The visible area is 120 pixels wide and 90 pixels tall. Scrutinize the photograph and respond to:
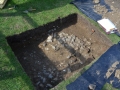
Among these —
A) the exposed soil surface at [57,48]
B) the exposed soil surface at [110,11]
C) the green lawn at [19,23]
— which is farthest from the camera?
the exposed soil surface at [110,11]

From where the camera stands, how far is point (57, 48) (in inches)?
261

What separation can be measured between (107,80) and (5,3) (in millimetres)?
4778

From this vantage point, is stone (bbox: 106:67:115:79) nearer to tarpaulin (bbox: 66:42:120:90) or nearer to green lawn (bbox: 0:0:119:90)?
tarpaulin (bbox: 66:42:120:90)

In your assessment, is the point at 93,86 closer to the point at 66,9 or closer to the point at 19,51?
the point at 19,51

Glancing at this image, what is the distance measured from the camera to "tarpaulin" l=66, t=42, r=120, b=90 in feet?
16.7

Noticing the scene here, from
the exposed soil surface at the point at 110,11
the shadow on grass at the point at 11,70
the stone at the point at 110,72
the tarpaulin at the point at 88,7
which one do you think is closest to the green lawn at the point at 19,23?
the shadow on grass at the point at 11,70

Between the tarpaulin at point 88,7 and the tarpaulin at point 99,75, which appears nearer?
the tarpaulin at point 99,75

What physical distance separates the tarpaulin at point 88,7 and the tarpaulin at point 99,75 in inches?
74.5

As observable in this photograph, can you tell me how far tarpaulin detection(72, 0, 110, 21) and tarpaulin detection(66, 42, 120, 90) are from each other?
1892 mm

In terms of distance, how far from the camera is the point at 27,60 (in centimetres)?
620

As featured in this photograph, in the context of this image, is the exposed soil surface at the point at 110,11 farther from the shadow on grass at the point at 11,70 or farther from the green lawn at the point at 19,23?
the shadow on grass at the point at 11,70

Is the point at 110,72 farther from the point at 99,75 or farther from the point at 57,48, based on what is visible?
the point at 57,48

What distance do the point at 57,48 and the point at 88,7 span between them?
7.68 ft

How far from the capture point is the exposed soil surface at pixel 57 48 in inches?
234
